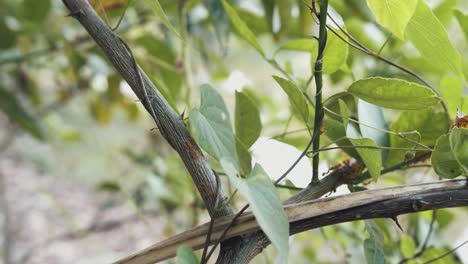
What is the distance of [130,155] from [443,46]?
1.91 ft

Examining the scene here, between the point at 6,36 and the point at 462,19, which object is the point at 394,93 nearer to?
the point at 462,19

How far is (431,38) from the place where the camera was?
0.87 feet

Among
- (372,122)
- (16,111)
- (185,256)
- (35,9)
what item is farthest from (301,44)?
(16,111)

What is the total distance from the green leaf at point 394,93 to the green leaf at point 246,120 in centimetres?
6

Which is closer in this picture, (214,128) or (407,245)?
(214,128)

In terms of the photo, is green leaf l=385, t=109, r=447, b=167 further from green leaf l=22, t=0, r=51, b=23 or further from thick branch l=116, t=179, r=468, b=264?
green leaf l=22, t=0, r=51, b=23

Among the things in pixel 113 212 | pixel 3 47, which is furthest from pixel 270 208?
pixel 113 212

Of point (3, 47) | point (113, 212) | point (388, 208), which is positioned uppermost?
point (113, 212)

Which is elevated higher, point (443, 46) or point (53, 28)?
point (53, 28)

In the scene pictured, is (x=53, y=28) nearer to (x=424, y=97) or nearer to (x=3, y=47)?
(x=3, y=47)

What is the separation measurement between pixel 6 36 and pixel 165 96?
46 centimetres

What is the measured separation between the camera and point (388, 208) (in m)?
0.24

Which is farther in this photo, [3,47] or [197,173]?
[3,47]

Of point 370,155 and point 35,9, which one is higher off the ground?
point 35,9
